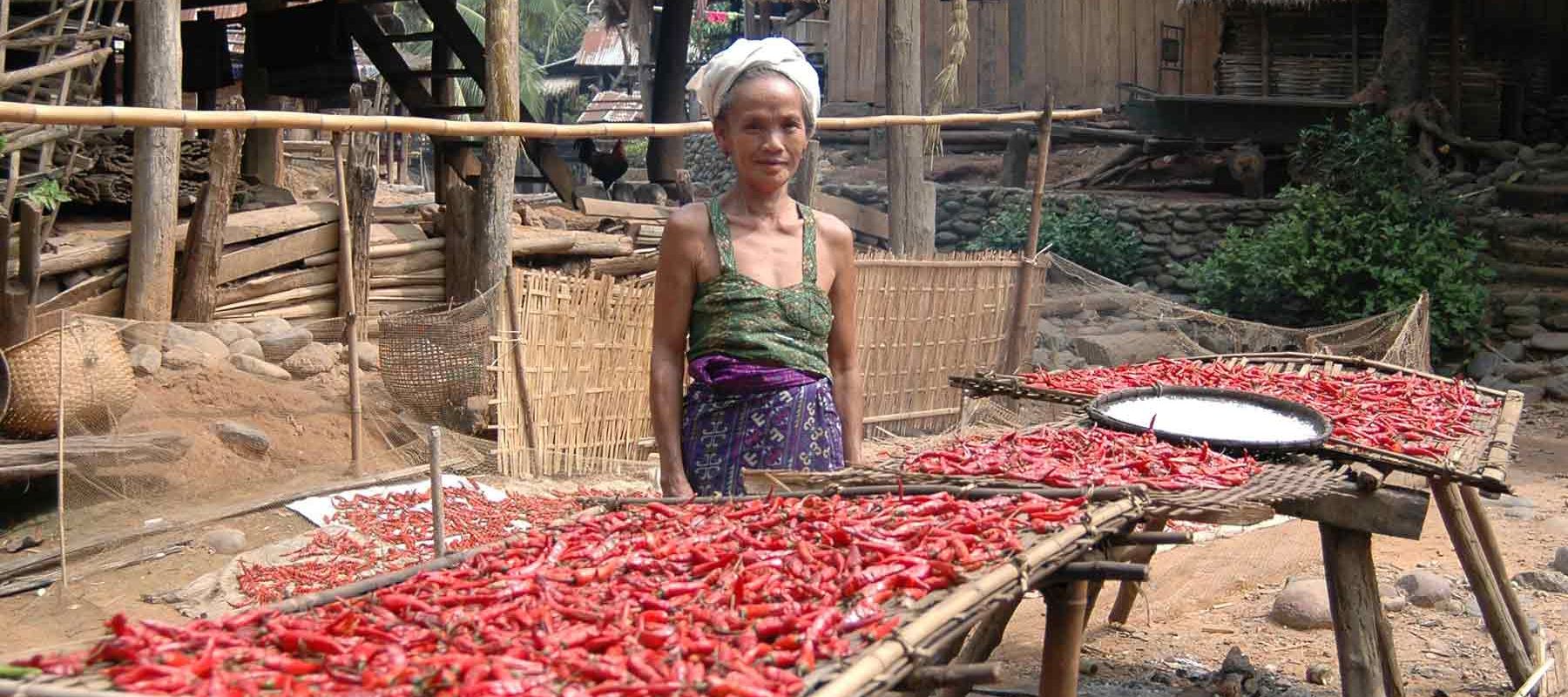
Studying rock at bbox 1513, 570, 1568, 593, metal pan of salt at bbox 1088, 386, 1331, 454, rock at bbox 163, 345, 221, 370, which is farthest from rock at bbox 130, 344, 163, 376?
rock at bbox 1513, 570, 1568, 593

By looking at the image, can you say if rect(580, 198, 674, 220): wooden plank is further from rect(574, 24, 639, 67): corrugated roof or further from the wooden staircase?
rect(574, 24, 639, 67): corrugated roof

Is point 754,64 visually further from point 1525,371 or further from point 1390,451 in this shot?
point 1525,371

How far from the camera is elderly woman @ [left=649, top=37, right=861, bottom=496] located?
3.22 metres

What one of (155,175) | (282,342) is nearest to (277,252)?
(282,342)

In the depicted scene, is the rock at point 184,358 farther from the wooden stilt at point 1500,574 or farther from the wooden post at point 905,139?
the wooden stilt at point 1500,574

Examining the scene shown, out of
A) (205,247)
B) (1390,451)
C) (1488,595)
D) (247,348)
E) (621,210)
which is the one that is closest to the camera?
(1390,451)

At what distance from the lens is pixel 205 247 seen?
313 inches

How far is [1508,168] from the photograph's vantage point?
1291cm

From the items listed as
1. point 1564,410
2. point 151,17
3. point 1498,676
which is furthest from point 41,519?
point 1564,410

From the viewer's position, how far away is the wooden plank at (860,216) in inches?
576

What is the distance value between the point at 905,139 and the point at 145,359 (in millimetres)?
5200

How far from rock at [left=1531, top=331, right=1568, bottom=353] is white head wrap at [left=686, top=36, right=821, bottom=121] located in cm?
1006

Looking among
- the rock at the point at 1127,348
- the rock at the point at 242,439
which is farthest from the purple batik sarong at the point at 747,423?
the rock at the point at 1127,348

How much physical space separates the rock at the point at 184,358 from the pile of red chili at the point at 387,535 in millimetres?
1537
